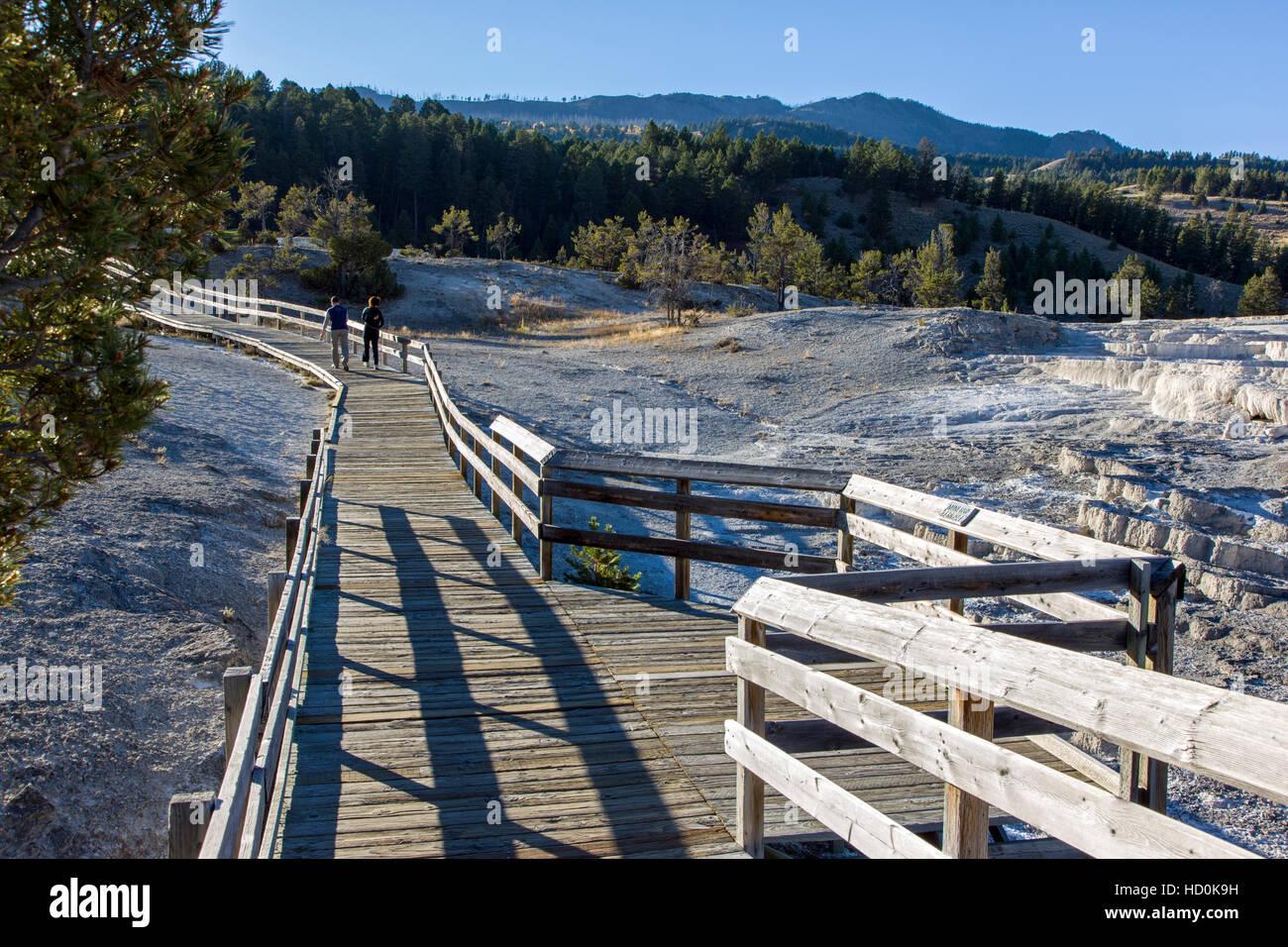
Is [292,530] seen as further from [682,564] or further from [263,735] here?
[263,735]

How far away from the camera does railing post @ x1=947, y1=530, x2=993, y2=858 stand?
9.16 feet

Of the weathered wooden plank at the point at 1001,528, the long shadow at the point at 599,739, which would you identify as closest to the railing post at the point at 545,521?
the long shadow at the point at 599,739

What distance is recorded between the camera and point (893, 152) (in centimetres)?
13000

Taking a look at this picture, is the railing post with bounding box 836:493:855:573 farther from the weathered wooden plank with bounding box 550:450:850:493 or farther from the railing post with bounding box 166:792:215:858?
the railing post with bounding box 166:792:215:858

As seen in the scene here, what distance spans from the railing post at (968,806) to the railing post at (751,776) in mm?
1196

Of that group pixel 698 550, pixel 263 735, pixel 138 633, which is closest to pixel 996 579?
pixel 263 735

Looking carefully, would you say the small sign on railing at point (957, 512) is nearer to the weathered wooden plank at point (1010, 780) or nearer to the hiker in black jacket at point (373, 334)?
the weathered wooden plank at point (1010, 780)

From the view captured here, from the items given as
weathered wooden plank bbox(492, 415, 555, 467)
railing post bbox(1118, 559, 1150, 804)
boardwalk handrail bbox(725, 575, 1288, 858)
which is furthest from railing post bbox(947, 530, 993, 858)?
weathered wooden plank bbox(492, 415, 555, 467)

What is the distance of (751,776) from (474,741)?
197 cm

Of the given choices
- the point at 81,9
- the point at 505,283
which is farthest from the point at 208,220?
the point at 505,283

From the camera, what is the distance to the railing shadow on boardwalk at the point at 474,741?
435 centimetres

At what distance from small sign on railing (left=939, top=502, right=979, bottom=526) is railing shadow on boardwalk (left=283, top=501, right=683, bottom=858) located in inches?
99.7

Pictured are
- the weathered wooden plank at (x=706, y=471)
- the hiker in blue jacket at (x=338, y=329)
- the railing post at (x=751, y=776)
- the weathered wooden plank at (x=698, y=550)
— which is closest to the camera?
the railing post at (x=751, y=776)

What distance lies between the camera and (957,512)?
6.04m
